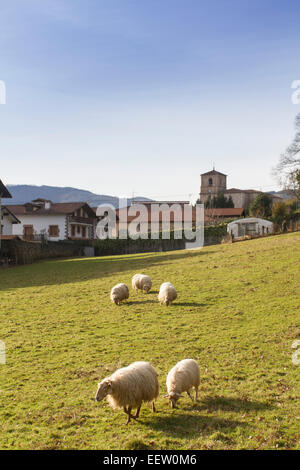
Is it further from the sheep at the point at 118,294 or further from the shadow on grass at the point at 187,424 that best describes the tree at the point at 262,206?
the shadow on grass at the point at 187,424

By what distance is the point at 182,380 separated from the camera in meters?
7.57

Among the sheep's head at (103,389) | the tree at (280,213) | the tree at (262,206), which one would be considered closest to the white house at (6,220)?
the tree at (280,213)

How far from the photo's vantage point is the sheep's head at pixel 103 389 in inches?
261

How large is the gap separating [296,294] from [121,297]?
23.3 ft

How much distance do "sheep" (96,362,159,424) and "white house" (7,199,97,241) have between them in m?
52.1

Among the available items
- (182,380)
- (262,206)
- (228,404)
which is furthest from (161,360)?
(262,206)

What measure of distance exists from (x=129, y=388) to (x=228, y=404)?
1975 mm

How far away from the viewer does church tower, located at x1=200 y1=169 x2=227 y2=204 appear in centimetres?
13338

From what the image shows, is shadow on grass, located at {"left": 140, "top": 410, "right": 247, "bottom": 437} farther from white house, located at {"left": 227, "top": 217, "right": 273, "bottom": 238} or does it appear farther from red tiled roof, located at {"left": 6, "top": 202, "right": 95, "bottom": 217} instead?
red tiled roof, located at {"left": 6, "top": 202, "right": 95, "bottom": 217}

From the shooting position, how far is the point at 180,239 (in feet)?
158

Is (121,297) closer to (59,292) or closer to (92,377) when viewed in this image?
(59,292)

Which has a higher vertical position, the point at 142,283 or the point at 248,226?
the point at 248,226

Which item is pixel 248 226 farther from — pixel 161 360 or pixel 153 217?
pixel 161 360

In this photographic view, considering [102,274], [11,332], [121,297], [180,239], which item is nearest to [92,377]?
[11,332]
